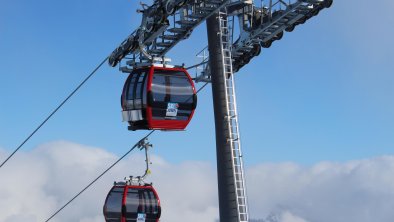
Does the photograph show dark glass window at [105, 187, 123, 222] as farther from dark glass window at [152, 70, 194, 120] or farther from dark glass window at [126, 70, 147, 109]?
dark glass window at [152, 70, 194, 120]

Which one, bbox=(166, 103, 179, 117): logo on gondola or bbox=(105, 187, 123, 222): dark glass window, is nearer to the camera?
bbox=(166, 103, 179, 117): logo on gondola

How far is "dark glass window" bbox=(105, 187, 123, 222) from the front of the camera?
3219 centimetres

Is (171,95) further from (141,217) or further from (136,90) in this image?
(141,217)

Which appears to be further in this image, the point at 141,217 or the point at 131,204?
the point at 141,217

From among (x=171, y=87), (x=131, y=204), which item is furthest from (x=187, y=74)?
(x=131, y=204)

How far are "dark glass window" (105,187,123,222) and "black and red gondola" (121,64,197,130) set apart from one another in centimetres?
1040

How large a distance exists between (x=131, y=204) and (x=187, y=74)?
11.0 metres

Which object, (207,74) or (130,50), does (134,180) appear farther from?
(130,50)

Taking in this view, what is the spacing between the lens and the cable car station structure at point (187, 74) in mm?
21562

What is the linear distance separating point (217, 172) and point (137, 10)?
6171 millimetres

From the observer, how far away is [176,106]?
22.1 metres

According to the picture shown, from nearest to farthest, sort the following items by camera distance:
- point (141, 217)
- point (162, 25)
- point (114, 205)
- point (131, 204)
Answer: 1. point (162, 25)
2. point (131, 204)
3. point (141, 217)
4. point (114, 205)

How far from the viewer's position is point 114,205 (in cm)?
3241

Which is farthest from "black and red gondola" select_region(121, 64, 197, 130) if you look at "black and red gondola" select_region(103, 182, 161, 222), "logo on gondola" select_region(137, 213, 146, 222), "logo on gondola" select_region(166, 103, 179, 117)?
"logo on gondola" select_region(137, 213, 146, 222)
